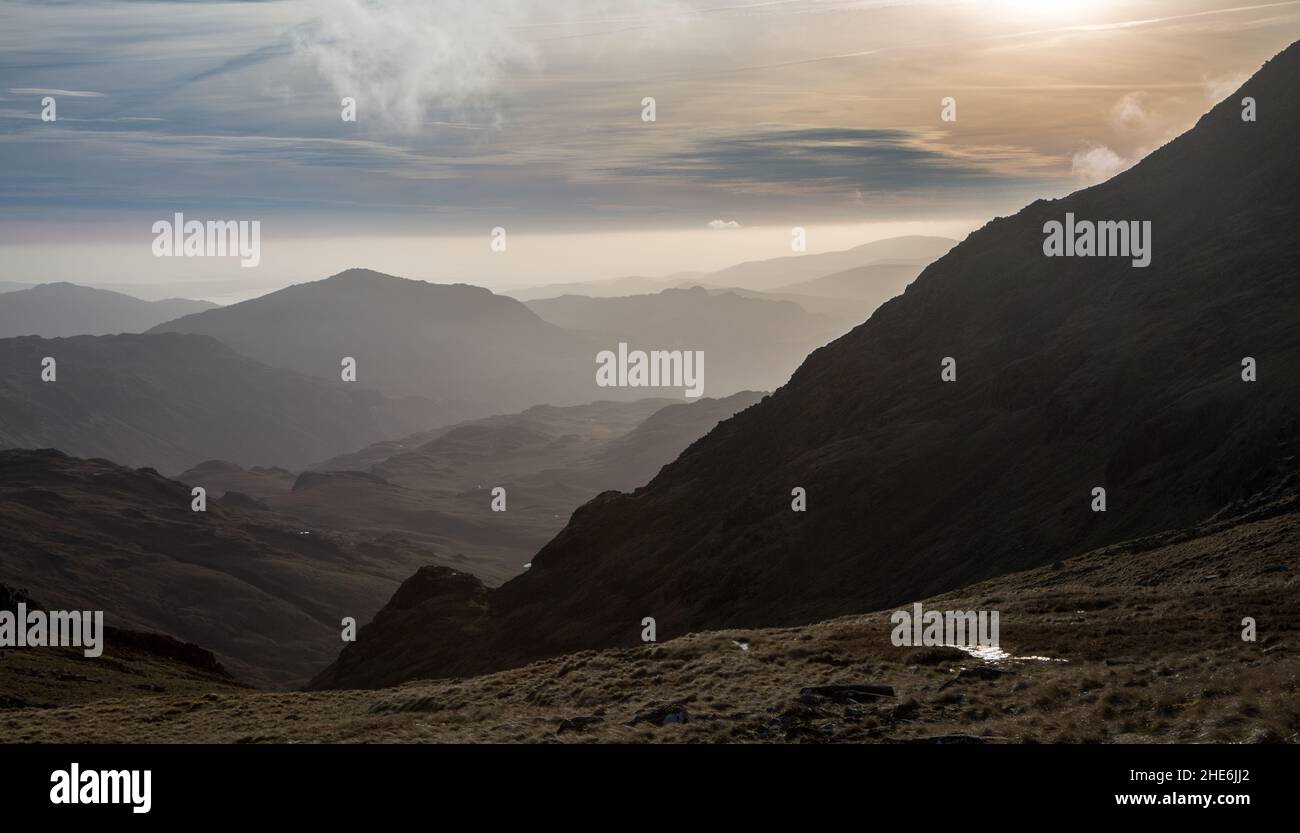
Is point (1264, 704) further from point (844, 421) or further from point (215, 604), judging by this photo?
point (215, 604)

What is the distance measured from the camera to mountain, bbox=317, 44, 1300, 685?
184 feet

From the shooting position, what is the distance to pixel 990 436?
73500mm

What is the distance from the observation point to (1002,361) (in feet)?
273

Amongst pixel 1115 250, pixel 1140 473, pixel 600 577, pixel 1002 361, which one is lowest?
pixel 600 577

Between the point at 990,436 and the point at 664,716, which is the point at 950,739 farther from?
the point at 990,436
